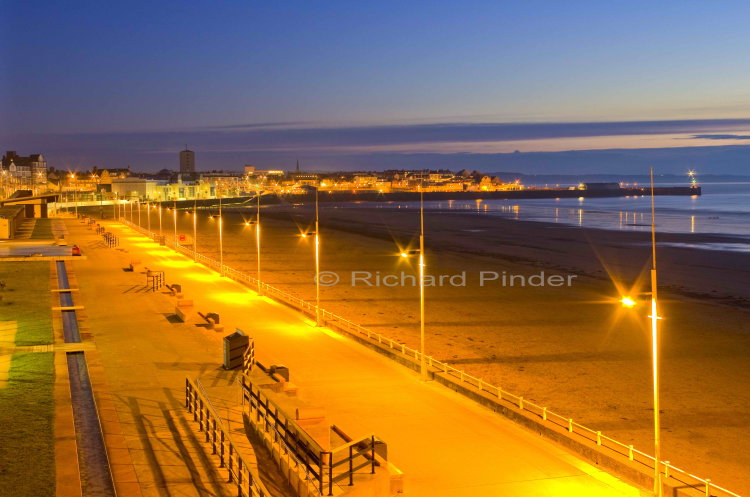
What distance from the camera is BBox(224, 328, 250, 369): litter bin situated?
64.6 feet

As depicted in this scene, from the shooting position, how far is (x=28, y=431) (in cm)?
1464

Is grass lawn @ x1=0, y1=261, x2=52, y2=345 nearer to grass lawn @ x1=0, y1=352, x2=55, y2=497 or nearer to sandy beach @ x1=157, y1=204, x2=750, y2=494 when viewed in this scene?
grass lawn @ x1=0, y1=352, x2=55, y2=497

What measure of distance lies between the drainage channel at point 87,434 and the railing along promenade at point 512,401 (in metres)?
8.05

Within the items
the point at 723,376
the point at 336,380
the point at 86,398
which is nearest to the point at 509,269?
the point at 723,376

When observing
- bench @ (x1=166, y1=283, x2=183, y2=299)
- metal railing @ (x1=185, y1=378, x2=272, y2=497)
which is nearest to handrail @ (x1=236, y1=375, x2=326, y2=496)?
metal railing @ (x1=185, y1=378, x2=272, y2=497)

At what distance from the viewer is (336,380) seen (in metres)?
19.9

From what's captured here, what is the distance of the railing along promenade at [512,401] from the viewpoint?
1267cm

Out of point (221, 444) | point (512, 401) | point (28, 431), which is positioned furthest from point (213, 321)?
point (221, 444)

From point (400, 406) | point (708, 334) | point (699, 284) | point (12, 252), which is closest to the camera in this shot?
point (400, 406)

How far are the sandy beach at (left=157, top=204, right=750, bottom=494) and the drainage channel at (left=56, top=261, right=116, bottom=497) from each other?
1071cm

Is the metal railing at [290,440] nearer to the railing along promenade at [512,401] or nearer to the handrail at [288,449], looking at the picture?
the handrail at [288,449]

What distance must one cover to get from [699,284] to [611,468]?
32553mm

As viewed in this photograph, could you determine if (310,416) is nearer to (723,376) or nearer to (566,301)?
(723,376)

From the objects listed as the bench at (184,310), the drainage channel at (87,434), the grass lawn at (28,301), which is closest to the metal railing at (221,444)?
the drainage channel at (87,434)
